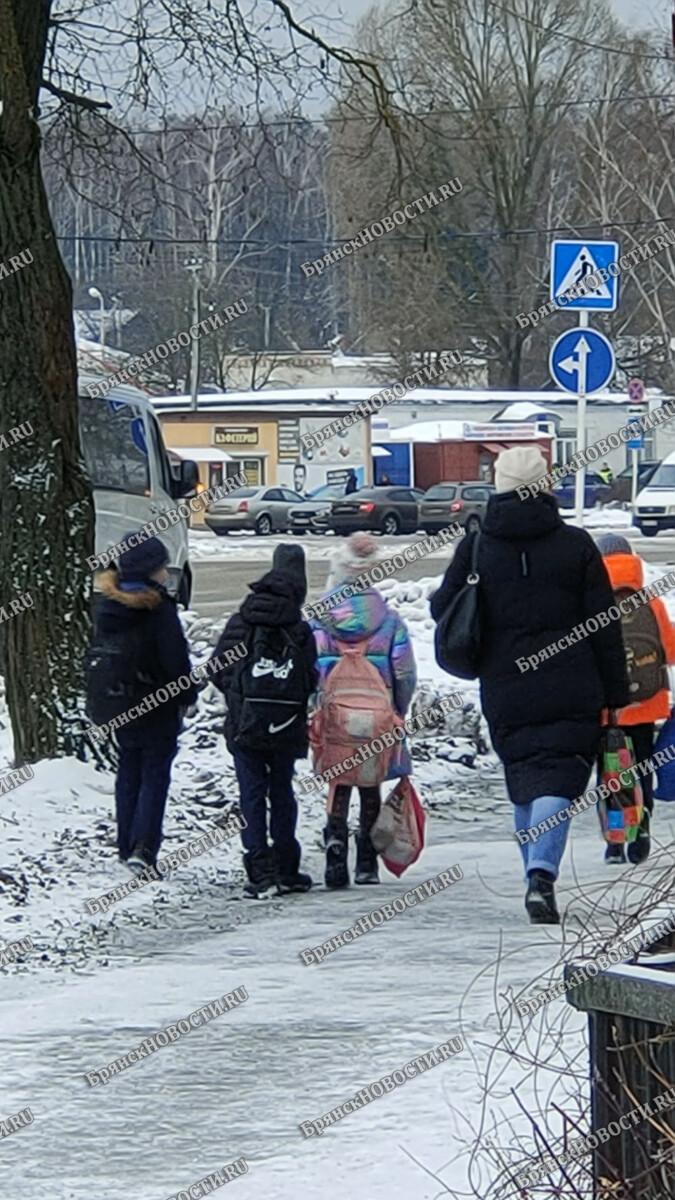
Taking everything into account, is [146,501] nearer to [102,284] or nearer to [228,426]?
[228,426]

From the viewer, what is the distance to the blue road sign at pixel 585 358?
13977mm

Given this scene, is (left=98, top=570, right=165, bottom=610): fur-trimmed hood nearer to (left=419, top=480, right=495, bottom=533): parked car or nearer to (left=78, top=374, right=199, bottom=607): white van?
(left=78, top=374, right=199, bottom=607): white van

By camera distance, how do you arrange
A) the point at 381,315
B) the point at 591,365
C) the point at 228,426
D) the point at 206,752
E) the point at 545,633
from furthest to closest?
the point at 381,315 < the point at 228,426 < the point at 591,365 < the point at 206,752 < the point at 545,633

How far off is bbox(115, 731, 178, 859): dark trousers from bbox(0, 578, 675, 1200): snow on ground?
7.3 inches

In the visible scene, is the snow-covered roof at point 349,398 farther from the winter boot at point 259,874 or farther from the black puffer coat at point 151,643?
the winter boot at point 259,874

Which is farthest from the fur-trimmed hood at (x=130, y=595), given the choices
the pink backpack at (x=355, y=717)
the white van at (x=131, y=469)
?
the white van at (x=131, y=469)

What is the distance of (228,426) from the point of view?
61.2 m

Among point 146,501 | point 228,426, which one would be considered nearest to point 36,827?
point 146,501

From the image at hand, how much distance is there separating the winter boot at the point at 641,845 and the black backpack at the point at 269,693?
1578mm

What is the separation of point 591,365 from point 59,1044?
27.9ft

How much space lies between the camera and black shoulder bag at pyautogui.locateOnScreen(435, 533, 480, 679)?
305 inches

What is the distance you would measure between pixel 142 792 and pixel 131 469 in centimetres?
1104

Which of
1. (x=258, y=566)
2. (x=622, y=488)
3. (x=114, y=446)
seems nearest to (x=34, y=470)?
(x=114, y=446)

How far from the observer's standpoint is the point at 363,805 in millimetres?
9211
